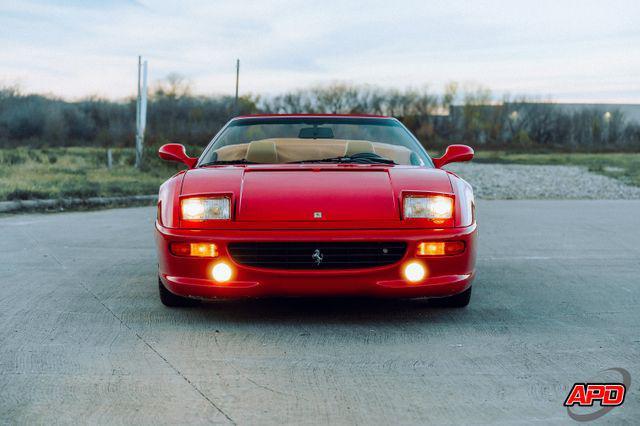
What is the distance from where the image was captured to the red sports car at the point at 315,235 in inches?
179

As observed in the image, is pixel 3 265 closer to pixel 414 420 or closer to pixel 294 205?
pixel 294 205

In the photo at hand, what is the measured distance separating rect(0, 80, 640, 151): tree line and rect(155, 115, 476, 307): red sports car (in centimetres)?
6546

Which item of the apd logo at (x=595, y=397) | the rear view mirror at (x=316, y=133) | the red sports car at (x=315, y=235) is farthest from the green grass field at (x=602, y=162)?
the apd logo at (x=595, y=397)

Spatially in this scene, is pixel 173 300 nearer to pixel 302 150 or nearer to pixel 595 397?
pixel 302 150

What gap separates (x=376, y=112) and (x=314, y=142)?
245 ft

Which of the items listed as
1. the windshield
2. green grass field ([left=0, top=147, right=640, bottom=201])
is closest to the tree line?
green grass field ([left=0, top=147, right=640, bottom=201])

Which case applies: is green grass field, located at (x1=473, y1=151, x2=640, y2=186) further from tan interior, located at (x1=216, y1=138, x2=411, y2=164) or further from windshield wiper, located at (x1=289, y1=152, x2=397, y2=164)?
windshield wiper, located at (x1=289, y1=152, x2=397, y2=164)

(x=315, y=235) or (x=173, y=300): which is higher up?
(x=315, y=235)

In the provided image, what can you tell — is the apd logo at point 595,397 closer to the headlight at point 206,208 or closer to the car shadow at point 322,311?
the car shadow at point 322,311

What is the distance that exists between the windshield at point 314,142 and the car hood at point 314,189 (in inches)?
19.2

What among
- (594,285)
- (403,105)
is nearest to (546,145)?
(403,105)

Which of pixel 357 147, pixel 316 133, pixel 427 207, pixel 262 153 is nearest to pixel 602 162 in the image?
pixel 316 133

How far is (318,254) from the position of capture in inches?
179

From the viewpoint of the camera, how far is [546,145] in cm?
7938
